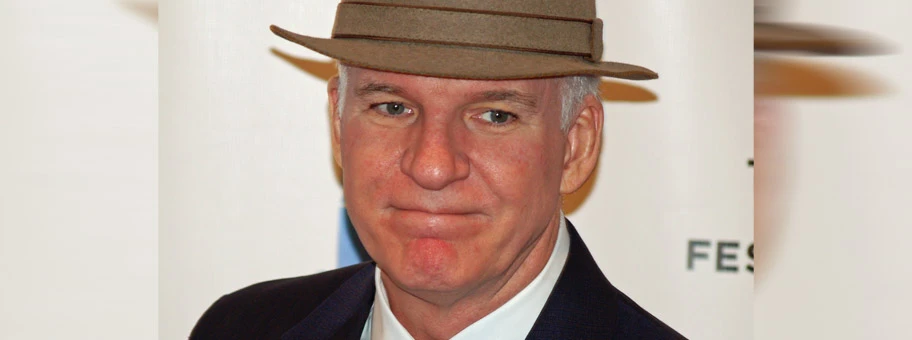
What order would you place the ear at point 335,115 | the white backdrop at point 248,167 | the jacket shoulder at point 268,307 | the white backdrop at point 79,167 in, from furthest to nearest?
the white backdrop at point 79,167, the white backdrop at point 248,167, the jacket shoulder at point 268,307, the ear at point 335,115

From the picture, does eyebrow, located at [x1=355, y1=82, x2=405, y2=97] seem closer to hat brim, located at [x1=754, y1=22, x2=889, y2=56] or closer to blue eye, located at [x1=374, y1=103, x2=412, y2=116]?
blue eye, located at [x1=374, y1=103, x2=412, y2=116]

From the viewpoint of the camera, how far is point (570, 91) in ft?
7.24

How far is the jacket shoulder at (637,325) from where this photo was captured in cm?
224

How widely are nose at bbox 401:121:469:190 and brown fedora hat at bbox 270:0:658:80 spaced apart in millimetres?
105

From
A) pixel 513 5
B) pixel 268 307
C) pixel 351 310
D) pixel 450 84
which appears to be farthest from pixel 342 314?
pixel 513 5

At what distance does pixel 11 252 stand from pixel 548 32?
5.90 feet

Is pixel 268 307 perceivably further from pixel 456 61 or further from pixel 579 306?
pixel 456 61

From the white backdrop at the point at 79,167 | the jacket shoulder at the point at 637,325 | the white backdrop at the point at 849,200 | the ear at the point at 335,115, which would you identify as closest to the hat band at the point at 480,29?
the ear at the point at 335,115

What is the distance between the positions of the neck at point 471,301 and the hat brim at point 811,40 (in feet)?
2.80

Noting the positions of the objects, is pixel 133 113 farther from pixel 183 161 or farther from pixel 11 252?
pixel 11 252

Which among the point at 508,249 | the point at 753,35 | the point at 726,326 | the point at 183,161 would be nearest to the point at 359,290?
the point at 508,249

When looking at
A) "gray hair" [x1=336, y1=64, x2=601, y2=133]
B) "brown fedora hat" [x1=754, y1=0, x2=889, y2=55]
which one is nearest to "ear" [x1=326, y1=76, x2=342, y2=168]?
"gray hair" [x1=336, y1=64, x2=601, y2=133]

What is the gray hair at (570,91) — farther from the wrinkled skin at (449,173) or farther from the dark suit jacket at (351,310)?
the dark suit jacket at (351,310)

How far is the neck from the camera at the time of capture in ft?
7.32
